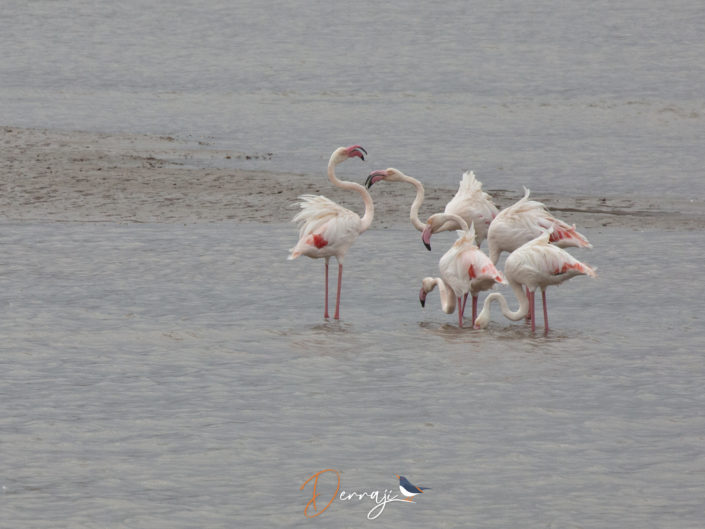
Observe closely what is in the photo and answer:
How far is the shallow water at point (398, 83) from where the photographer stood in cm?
2169

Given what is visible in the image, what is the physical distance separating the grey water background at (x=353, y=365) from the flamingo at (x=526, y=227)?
0.65 m

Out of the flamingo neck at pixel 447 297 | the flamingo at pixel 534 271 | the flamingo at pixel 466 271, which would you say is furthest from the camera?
the flamingo neck at pixel 447 297

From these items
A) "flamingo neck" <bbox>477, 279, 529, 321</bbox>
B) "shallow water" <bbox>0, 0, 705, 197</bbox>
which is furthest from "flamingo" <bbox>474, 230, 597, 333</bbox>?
"shallow water" <bbox>0, 0, 705, 197</bbox>

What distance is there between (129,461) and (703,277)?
7494mm

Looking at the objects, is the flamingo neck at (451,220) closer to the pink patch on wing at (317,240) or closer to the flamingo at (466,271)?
the flamingo at (466,271)

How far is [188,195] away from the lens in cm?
1755

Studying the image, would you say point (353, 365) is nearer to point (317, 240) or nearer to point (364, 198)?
point (317, 240)

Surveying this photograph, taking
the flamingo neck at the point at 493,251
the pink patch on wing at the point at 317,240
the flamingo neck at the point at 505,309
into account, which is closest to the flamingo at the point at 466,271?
the flamingo neck at the point at 505,309

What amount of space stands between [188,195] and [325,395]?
358 inches

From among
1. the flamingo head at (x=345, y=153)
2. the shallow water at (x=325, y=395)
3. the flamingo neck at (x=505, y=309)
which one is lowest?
the shallow water at (x=325, y=395)

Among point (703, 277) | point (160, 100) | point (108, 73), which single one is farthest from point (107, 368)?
point (108, 73)

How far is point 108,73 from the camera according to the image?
32.0 meters

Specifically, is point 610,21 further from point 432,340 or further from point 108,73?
point 432,340

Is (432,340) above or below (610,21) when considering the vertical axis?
below
